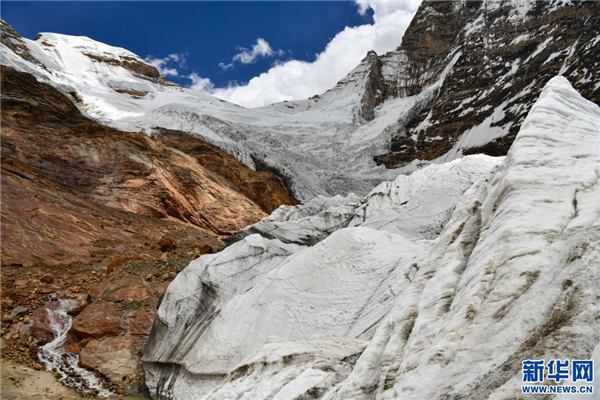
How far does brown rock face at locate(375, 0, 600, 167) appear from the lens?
50.4m

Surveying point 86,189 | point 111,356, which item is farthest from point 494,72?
point 111,356

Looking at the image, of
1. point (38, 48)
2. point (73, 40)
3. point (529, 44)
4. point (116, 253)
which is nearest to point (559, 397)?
point (116, 253)

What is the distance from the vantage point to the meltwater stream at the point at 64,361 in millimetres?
10008

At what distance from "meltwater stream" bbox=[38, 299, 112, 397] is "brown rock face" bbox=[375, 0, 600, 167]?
156 feet

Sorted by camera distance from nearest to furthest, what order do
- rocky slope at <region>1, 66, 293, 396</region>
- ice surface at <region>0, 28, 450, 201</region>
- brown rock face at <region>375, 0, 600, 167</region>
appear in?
rocky slope at <region>1, 66, 293, 396</region>, ice surface at <region>0, 28, 450, 201</region>, brown rock face at <region>375, 0, 600, 167</region>

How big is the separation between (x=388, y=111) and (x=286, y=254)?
7830 cm

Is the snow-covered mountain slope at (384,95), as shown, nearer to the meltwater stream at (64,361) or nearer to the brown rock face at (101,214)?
the brown rock face at (101,214)

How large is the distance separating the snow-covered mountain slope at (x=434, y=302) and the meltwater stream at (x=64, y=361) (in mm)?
1513

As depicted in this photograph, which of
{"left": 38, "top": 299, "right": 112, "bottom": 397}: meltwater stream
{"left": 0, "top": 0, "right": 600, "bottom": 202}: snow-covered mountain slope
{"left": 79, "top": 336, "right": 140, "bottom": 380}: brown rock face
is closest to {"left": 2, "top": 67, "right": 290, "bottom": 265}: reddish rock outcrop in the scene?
{"left": 38, "top": 299, "right": 112, "bottom": 397}: meltwater stream

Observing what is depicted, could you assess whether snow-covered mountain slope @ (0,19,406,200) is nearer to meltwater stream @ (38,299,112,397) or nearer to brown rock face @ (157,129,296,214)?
brown rock face @ (157,129,296,214)

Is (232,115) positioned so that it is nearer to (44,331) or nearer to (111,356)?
(44,331)

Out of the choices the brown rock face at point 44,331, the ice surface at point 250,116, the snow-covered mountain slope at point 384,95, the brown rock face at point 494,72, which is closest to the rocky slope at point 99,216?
the brown rock face at point 44,331

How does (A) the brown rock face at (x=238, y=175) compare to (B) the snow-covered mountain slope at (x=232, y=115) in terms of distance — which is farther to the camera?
(B) the snow-covered mountain slope at (x=232, y=115)

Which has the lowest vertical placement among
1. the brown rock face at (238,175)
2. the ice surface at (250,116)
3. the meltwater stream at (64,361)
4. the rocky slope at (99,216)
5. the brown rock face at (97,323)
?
the meltwater stream at (64,361)
